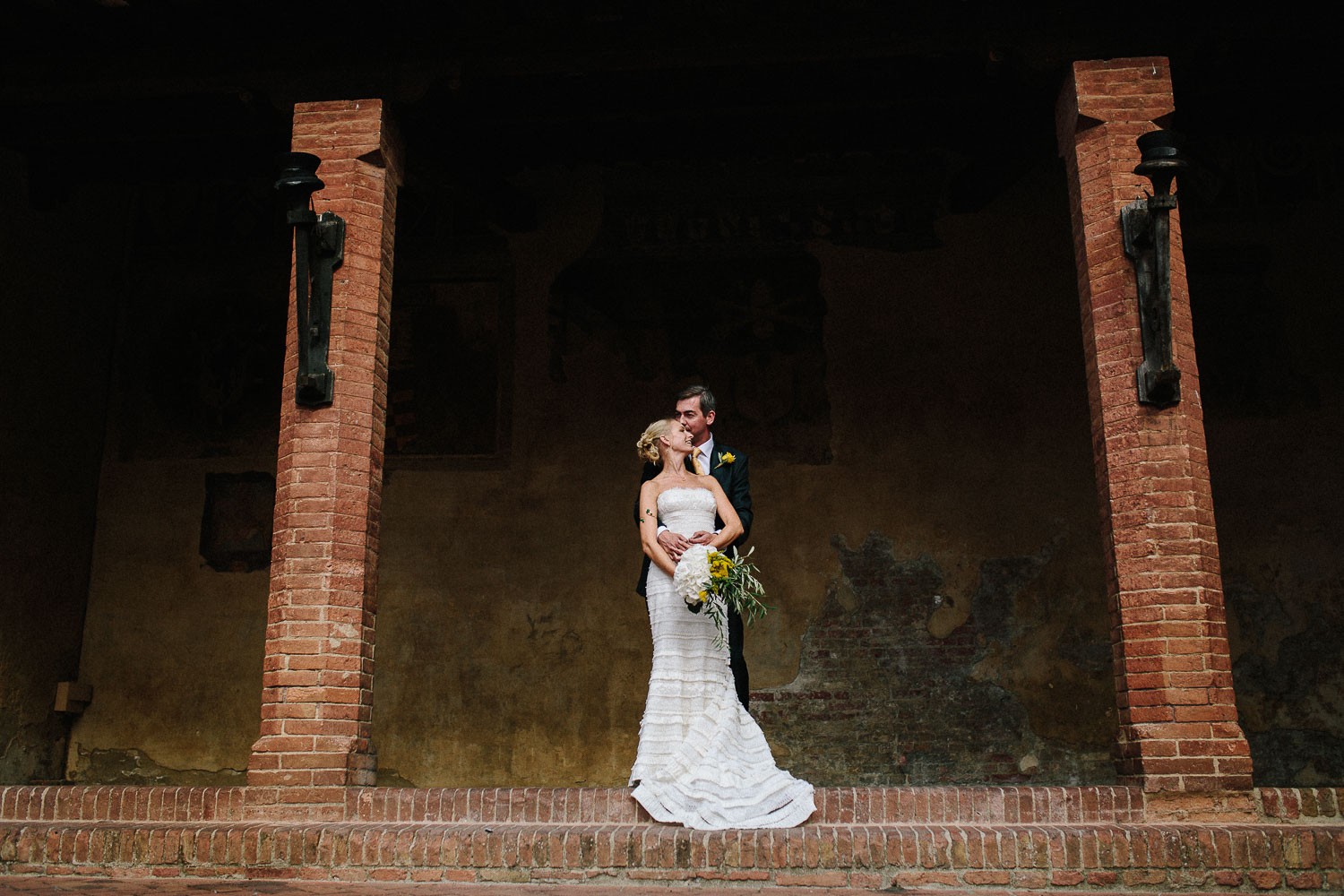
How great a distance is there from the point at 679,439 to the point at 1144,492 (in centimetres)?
221

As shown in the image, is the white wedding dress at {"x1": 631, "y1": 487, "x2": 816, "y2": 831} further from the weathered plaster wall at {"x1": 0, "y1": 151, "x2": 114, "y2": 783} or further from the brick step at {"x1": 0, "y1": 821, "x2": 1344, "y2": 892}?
the weathered plaster wall at {"x1": 0, "y1": 151, "x2": 114, "y2": 783}

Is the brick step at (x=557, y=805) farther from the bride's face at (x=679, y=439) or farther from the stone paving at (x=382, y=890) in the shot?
the bride's face at (x=679, y=439)

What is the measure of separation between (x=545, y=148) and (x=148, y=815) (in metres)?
5.37

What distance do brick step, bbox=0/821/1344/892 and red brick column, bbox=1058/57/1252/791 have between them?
19.2 inches

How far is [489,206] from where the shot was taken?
9781 millimetres

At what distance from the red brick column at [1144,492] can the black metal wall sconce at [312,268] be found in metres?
3.84

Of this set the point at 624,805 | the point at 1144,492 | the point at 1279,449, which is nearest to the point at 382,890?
the point at 624,805

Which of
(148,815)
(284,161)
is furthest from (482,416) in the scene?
(148,815)

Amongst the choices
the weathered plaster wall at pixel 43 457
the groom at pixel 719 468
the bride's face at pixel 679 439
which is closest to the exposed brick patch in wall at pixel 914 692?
the groom at pixel 719 468

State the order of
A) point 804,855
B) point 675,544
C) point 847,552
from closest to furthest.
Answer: point 804,855 → point 675,544 → point 847,552

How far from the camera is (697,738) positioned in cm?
543

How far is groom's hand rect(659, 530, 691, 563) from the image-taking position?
570 cm

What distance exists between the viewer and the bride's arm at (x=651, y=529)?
5.71 metres

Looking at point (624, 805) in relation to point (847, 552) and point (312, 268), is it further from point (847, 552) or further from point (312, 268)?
point (847, 552)
